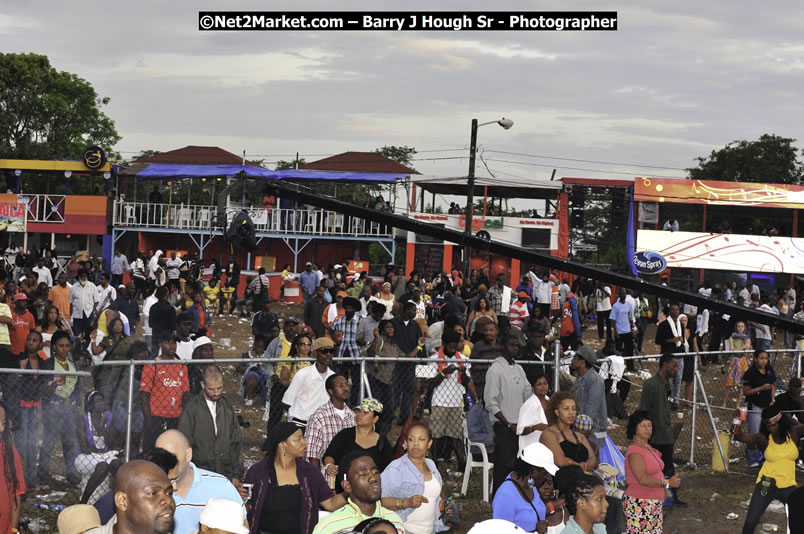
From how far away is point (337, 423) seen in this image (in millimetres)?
8242

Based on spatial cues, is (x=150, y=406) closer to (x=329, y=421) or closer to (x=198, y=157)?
(x=329, y=421)

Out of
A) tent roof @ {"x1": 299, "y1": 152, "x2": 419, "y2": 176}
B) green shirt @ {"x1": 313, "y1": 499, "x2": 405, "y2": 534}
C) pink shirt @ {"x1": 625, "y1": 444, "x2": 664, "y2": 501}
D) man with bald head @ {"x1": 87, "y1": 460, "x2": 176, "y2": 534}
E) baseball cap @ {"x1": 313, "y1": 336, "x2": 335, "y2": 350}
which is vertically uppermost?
tent roof @ {"x1": 299, "y1": 152, "x2": 419, "y2": 176}

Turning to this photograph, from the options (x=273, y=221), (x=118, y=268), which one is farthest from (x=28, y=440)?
(x=273, y=221)

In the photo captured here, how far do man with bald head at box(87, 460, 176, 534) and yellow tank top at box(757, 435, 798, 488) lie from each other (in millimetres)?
6032

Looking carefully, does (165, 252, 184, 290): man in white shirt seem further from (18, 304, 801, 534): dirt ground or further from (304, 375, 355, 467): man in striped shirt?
(304, 375, 355, 467): man in striped shirt

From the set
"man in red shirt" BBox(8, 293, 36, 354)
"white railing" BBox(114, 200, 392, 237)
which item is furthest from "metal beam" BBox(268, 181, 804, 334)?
"white railing" BBox(114, 200, 392, 237)

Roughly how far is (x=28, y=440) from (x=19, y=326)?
3.61m

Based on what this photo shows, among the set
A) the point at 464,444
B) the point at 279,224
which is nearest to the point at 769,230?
the point at 279,224

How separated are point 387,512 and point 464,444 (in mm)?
4971

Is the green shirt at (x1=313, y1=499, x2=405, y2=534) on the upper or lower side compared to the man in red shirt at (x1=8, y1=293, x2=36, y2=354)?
lower

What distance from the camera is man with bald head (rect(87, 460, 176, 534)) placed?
4.35 m

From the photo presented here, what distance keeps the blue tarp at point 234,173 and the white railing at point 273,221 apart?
1249 millimetres

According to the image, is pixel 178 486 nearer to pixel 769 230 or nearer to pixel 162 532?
pixel 162 532

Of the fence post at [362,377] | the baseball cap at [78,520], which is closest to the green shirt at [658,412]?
the fence post at [362,377]
